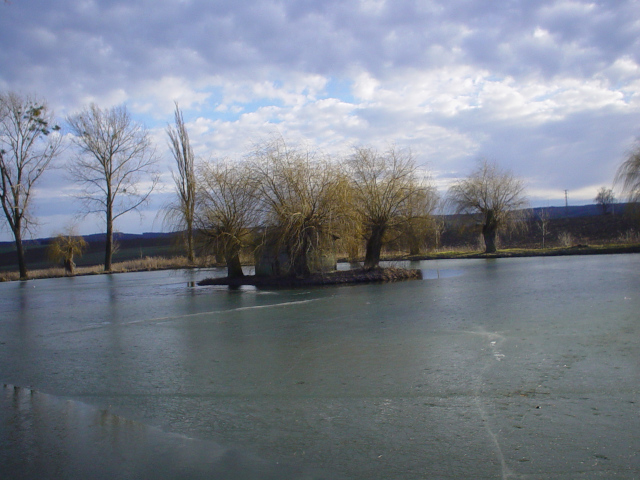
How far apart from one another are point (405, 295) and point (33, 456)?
1086cm

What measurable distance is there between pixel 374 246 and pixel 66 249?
23017 millimetres

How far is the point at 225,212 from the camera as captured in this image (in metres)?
20.0

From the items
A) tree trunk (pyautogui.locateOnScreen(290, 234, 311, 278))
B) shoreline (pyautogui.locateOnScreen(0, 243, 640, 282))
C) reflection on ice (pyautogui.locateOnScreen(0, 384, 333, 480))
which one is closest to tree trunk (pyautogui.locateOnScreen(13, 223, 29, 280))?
shoreline (pyautogui.locateOnScreen(0, 243, 640, 282))

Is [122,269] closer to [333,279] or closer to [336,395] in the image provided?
[333,279]

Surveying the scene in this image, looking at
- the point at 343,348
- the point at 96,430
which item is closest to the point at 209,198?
the point at 343,348

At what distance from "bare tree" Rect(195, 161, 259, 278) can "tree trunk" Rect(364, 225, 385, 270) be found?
4.81 m

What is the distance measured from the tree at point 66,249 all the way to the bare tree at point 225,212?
18.6 meters

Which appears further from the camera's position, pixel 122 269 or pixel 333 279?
pixel 122 269

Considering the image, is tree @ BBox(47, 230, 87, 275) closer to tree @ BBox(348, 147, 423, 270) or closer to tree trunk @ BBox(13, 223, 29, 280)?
tree trunk @ BBox(13, 223, 29, 280)

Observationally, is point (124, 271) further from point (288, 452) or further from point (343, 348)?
point (288, 452)

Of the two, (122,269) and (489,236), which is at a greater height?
(489,236)

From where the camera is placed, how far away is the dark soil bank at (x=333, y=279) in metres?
18.9

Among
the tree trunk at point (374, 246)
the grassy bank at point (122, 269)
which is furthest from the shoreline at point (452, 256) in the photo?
the tree trunk at point (374, 246)

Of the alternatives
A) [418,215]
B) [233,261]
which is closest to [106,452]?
[233,261]
